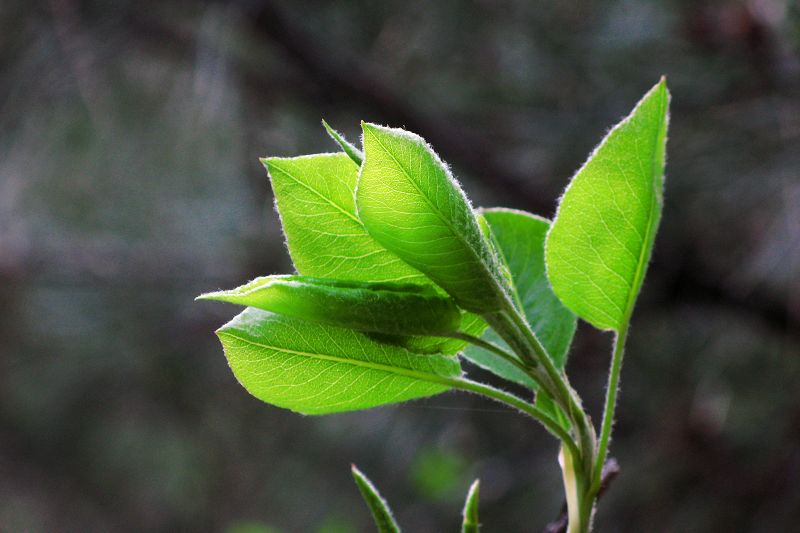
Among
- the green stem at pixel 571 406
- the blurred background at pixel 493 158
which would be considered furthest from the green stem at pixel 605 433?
the blurred background at pixel 493 158

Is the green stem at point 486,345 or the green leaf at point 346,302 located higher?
the green leaf at point 346,302

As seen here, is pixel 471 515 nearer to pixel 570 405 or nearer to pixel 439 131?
pixel 570 405

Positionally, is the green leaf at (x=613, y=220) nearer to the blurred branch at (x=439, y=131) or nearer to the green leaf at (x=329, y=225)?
the green leaf at (x=329, y=225)

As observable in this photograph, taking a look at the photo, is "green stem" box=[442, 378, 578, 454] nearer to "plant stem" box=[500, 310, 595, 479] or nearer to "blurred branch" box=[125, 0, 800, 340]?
"plant stem" box=[500, 310, 595, 479]

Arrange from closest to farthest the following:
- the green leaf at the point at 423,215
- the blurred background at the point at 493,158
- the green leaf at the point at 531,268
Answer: the green leaf at the point at 423,215 → the green leaf at the point at 531,268 → the blurred background at the point at 493,158

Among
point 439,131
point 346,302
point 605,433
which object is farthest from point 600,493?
point 439,131

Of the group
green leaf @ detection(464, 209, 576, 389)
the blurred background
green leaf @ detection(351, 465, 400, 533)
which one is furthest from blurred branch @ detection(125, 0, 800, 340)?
green leaf @ detection(351, 465, 400, 533)

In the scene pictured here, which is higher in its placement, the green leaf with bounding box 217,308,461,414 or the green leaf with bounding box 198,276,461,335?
the green leaf with bounding box 198,276,461,335
